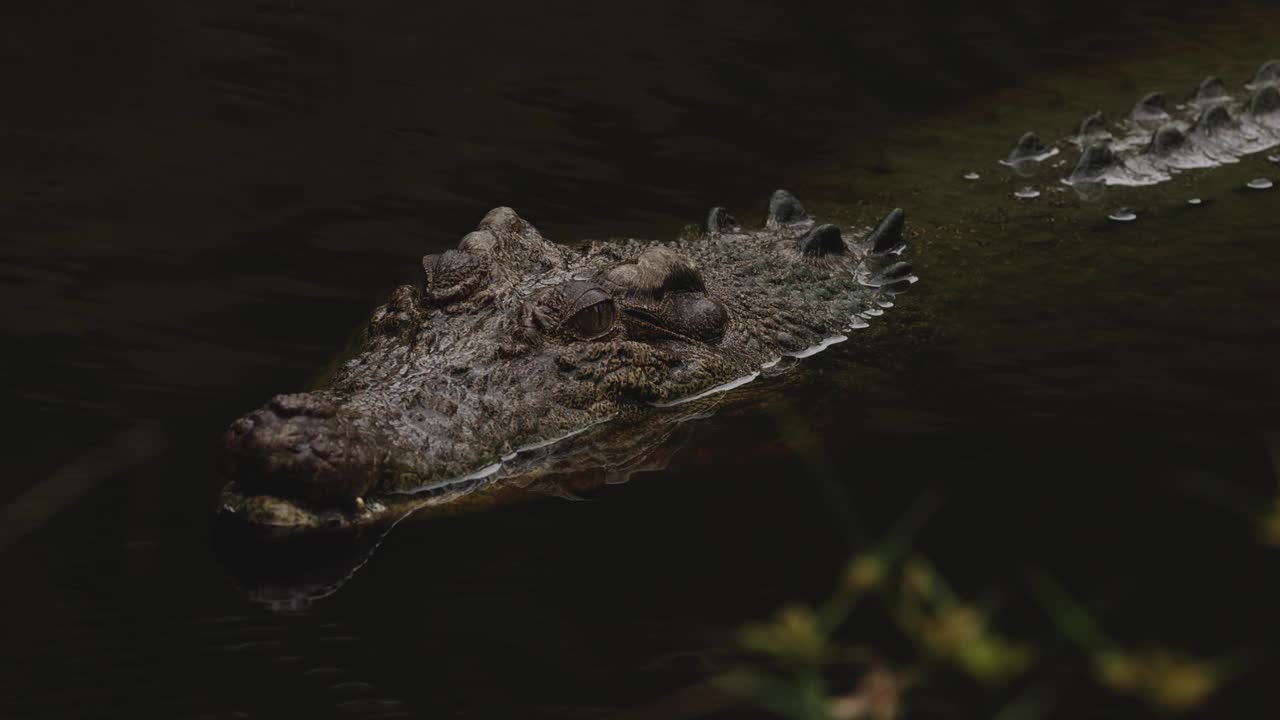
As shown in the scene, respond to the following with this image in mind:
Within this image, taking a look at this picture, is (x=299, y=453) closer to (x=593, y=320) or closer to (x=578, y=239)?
(x=593, y=320)

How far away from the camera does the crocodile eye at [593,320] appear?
606 centimetres

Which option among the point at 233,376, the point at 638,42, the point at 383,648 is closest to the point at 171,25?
the point at 638,42

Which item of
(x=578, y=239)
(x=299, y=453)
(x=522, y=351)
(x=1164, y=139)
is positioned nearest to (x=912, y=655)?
(x=299, y=453)

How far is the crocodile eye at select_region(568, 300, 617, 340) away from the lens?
6062mm

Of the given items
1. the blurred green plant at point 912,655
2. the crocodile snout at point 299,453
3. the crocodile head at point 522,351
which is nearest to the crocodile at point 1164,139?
the crocodile head at point 522,351

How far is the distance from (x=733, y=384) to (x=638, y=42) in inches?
227

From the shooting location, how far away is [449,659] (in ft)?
13.3

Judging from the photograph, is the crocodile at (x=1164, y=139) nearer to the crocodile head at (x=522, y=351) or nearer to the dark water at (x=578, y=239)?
the dark water at (x=578, y=239)

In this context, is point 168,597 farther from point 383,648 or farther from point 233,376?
point 233,376

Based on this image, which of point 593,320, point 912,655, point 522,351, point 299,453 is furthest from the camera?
point 593,320

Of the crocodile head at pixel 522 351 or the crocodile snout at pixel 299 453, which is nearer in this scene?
the crocodile snout at pixel 299 453

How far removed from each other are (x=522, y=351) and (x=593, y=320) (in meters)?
0.36

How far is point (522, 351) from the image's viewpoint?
19.3 feet

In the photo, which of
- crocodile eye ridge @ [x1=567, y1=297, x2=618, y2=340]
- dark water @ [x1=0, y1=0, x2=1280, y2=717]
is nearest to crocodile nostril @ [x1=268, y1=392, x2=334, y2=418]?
dark water @ [x1=0, y1=0, x2=1280, y2=717]
